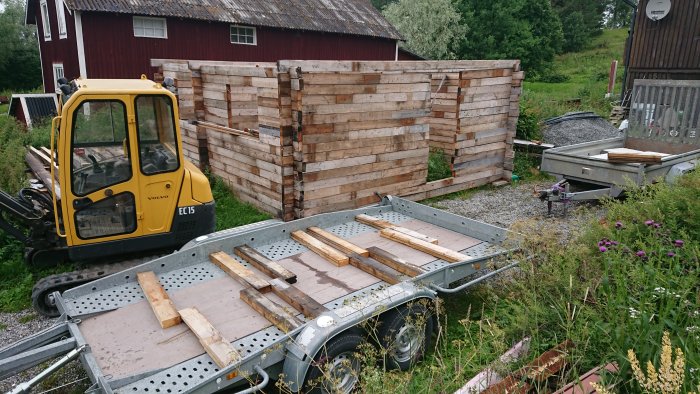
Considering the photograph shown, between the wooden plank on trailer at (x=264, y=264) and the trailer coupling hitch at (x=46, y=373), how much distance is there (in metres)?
1.78

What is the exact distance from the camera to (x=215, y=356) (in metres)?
3.57

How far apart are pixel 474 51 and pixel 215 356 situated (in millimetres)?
39832

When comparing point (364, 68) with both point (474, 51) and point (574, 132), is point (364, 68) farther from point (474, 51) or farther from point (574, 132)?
point (474, 51)

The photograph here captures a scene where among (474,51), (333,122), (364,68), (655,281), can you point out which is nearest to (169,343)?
(655,281)

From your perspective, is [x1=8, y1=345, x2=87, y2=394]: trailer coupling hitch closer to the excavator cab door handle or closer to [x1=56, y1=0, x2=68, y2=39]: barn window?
the excavator cab door handle

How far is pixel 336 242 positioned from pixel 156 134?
237 cm

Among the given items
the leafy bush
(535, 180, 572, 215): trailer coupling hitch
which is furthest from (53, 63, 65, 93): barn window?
the leafy bush

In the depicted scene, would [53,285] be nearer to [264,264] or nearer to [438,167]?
[264,264]

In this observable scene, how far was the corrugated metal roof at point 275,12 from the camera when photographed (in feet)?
57.7

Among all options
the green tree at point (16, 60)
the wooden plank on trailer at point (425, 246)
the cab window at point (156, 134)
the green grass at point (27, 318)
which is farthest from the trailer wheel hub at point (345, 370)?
the green tree at point (16, 60)

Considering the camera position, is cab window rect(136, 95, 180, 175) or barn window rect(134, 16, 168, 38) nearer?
cab window rect(136, 95, 180, 175)

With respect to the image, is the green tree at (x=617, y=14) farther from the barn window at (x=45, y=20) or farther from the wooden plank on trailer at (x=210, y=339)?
the wooden plank on trailer at (x=210, y=339)

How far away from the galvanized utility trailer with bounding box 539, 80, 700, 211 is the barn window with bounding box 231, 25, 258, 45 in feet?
49.8

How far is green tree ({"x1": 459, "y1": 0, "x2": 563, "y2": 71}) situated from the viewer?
39.3m
